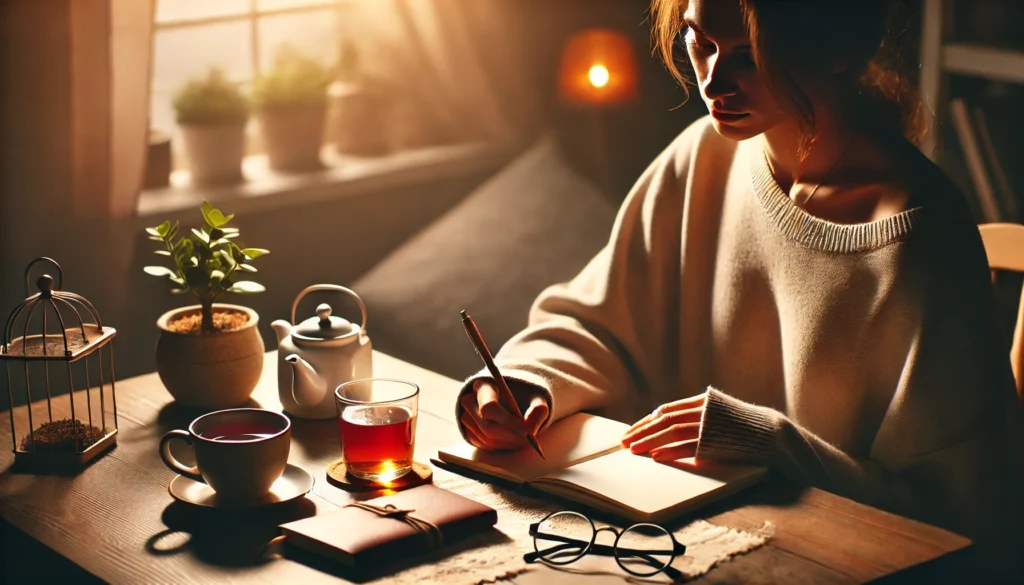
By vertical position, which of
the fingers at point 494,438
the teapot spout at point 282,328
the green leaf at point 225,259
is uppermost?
the green leaf at point 225,259

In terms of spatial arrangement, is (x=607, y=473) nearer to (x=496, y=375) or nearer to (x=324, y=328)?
(x=496, y=375)

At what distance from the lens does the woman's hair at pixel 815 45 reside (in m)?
1.28

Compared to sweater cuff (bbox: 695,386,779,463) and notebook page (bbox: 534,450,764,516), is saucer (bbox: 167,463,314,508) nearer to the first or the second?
notebook page (bbox: 534,450,764,516)

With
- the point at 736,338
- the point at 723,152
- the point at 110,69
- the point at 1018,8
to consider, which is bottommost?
the point at 736,338

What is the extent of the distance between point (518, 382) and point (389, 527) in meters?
0.36

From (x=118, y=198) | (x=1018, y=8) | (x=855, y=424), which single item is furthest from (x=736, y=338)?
(x=118, y=198)

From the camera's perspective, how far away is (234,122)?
2652 millimetres

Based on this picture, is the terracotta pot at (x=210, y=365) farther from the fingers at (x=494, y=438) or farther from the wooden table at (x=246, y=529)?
the fingers at (x=494, y=438)

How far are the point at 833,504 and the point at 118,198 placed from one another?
1706 mm

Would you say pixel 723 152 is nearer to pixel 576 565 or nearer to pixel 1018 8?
pixel 576 565

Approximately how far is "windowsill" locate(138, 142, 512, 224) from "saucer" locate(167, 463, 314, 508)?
1331mm

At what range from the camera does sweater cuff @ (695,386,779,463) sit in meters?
1.20

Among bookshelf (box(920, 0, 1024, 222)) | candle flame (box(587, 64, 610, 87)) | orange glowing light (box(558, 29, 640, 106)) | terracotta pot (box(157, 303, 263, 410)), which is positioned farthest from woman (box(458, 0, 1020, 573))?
orange glowing light (box(558, 29, 640, 106))

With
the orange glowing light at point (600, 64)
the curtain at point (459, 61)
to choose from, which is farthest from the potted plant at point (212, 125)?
the orange glowing light at point (600, 64)
